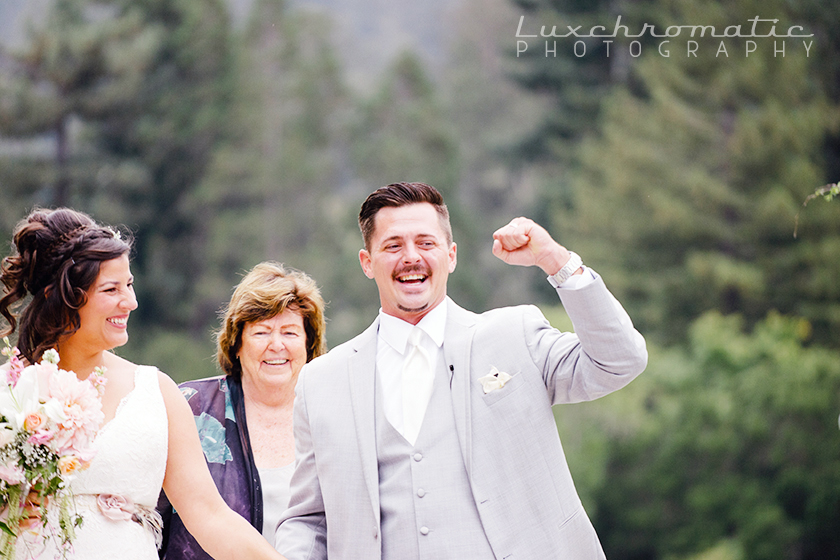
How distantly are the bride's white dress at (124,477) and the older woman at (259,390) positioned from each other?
2.16 feet

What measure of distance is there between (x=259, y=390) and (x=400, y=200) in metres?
1.30

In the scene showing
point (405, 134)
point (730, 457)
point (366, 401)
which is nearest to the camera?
point (366, 401)

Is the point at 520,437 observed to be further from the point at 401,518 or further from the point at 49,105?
the point at 49,105

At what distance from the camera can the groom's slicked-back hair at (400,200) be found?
8.77 feet

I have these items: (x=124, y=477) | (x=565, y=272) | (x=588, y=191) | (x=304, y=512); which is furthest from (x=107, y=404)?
(x=588, y=191)

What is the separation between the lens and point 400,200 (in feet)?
8.75

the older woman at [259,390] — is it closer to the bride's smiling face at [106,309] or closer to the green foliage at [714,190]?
the bride's smiling face at [106,309]

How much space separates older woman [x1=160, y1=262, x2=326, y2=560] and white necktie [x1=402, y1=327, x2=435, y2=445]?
40.5 inches

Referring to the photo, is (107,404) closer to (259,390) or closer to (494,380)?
(259,390)

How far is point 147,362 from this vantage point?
1969 centimetres

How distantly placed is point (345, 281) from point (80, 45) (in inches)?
306

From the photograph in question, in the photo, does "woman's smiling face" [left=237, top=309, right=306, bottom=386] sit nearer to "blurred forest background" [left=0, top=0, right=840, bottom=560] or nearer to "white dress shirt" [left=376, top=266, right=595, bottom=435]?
"white dress shirt" [left=376, top=266, right=595, bottom=435]

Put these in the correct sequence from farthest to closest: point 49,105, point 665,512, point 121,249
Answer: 1. point 49,105
2. point 665,512
3. point 121,249

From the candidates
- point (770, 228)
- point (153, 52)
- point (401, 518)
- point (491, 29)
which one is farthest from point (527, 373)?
point (491, 29)
